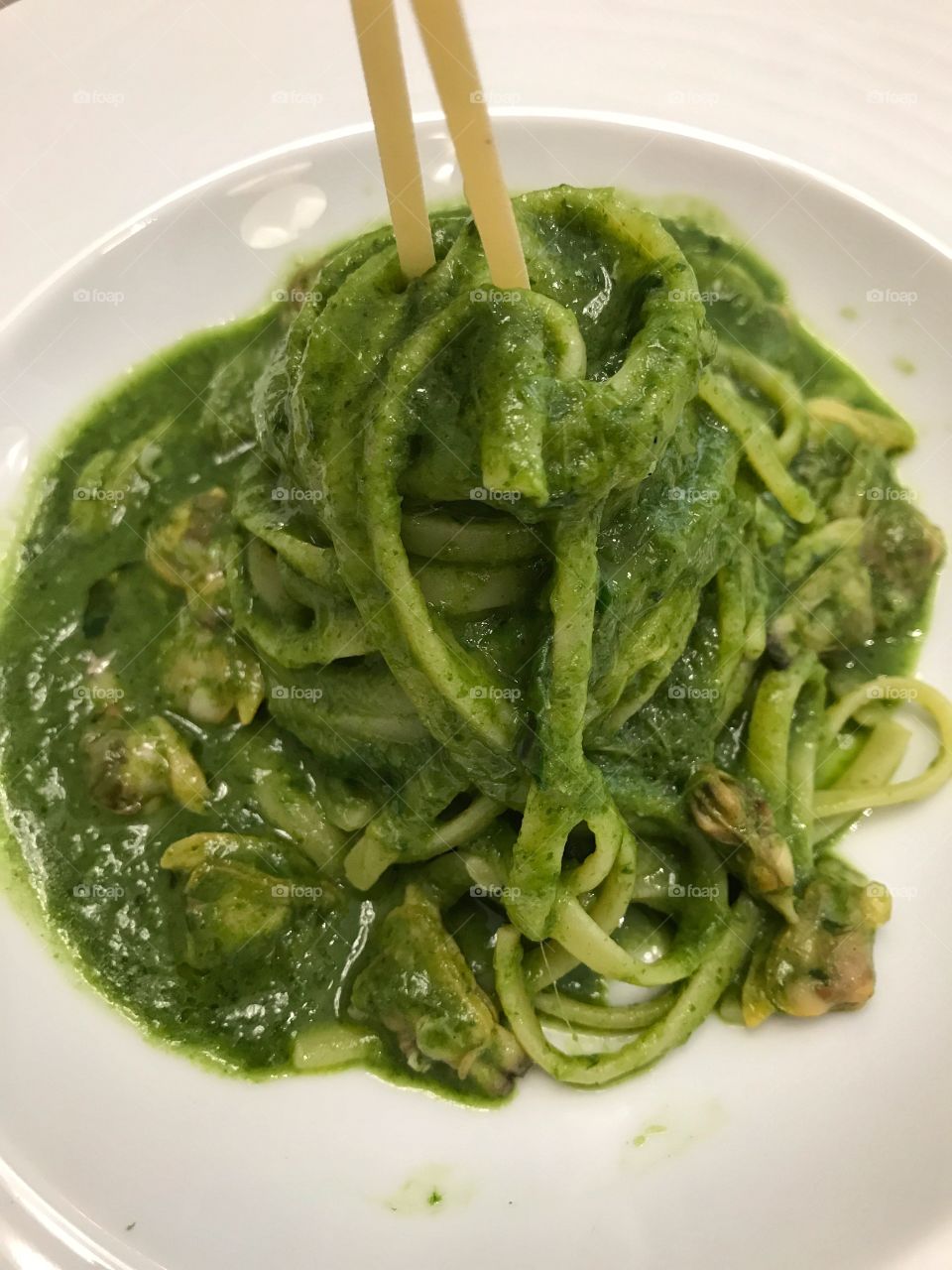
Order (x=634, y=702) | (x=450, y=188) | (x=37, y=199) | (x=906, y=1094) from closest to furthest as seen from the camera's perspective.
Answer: (x=906, y=1094) < (x=634, y=702) < (x=37, y=199) < (x=450, y=188)

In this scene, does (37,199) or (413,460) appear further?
(37,199)

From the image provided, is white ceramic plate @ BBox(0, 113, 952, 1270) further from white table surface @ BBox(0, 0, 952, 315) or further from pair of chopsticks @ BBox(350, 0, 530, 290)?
pair of chopsticks @ BBox(350, 0, 530, 290)

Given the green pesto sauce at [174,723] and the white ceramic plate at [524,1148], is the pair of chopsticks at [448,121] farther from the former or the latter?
the white ceramic plate at [524,1148]

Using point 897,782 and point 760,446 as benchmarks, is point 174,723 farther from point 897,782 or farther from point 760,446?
point 897,782

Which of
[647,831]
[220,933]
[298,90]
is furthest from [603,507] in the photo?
[298,90]

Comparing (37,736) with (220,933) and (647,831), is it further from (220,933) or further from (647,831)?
(647,831)

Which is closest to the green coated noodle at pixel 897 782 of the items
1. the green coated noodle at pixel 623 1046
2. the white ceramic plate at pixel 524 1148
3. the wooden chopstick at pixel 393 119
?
the white ceramic plate at pixel 524 1148

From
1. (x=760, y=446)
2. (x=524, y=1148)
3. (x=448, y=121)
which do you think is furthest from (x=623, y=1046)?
(x=448, y=121)
